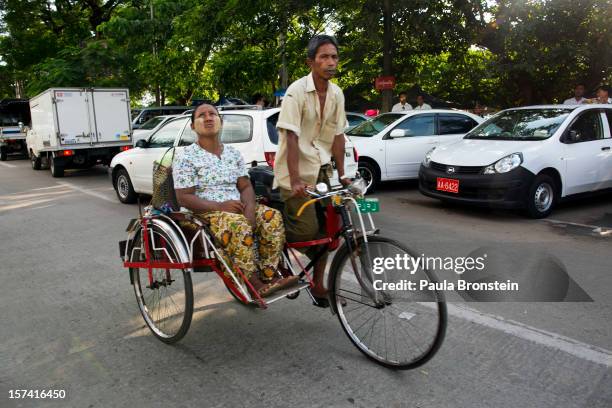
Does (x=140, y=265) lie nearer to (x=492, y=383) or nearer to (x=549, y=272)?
(x=492, y=383)

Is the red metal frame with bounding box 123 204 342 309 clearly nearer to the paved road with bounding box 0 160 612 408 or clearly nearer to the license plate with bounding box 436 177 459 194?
the paved road with bounding box 0 160 612 408

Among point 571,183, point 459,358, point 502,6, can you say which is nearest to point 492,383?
point 459,358

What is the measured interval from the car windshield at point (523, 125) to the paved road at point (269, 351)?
2328mm

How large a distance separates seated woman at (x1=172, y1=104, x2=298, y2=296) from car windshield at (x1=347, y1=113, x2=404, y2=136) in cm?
639

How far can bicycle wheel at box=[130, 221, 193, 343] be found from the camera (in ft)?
10.6

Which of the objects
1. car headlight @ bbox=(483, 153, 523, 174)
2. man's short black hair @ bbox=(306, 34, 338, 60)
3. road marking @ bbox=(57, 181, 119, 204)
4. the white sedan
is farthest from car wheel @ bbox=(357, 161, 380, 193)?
man's short black hair @ bbox=(306, 34, 338, 60)

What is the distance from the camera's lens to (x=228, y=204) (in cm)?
334

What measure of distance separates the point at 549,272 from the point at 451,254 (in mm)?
963

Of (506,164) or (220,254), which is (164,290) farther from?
(506,164)

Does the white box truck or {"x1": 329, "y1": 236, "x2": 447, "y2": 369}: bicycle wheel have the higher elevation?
the white box truck

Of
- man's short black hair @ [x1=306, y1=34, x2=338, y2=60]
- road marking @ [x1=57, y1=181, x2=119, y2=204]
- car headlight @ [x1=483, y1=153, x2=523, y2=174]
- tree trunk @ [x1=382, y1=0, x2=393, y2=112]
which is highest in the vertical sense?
tree trunk @ [x1=382, y1=0, x2=393, y2=112]

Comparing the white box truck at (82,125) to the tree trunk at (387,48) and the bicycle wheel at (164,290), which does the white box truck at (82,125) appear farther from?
the bicycle wheel at (164,290)

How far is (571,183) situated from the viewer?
7.29m

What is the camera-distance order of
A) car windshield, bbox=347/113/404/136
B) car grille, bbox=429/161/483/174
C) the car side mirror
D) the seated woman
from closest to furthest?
the seated woman, car grille, bbox=429/161/483/174, the car side mirror, car windshield, bbox=347/113/404/136
